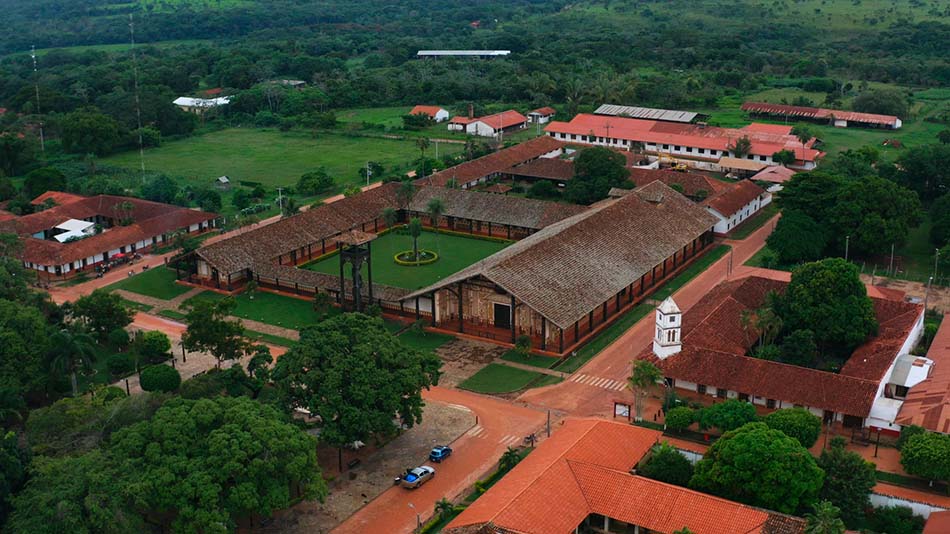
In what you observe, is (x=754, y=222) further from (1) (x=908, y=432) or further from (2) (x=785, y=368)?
(1) (x=908, y=432)

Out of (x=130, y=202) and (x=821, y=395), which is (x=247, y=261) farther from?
(x=821, y=395)

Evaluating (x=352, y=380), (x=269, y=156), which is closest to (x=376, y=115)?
(x=269, y=156)

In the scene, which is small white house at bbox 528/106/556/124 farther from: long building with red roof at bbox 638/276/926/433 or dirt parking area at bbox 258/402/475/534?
dirt parking area at bbox 258/402/475/534

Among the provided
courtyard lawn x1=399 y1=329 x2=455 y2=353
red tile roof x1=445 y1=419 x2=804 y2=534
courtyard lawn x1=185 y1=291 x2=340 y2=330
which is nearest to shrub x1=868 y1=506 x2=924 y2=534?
Answer: red tile roof x1=445 y1=419 x2=804 y2=534

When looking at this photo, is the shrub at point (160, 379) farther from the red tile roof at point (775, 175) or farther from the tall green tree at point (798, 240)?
the red tile roof at point (775, 175)

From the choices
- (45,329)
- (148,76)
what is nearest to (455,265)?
(45,329)

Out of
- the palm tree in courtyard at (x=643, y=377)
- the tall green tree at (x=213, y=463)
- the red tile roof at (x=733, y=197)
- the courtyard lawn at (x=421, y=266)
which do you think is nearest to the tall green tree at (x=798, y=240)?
the red tile roof at (x=733, y=197)
